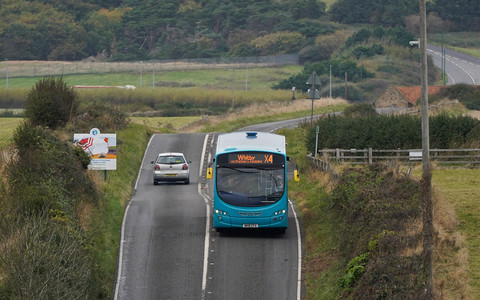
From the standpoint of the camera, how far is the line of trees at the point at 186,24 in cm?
17562

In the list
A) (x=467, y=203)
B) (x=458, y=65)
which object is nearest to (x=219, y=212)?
(x=467, y=203)

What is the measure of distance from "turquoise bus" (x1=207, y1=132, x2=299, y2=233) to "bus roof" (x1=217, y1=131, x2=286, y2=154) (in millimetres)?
151

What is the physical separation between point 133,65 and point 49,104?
374ft

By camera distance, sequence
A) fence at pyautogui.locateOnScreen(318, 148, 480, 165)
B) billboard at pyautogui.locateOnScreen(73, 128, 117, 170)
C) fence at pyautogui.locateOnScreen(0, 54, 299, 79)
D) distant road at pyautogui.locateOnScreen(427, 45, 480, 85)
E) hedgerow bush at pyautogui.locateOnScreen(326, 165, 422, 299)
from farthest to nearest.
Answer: fence at pyautogui.locateOnScreen(0, 54, 299, 79) < distant road at pyautogui.locateOnScreen(427, 45, 480, 85) < fence at pyautogui.locateOnScreen(318, 148, 480, 165) < billboard at pyautogui.locateOnScreen(73, 128, 117, 170) < hedgerow bush at pyautogui.locateOnScreen(326, 165, 422, 299)

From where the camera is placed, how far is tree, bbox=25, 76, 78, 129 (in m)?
47.8

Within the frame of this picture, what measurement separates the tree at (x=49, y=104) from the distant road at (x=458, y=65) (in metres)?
88.7

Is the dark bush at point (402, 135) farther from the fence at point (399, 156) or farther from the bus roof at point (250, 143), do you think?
the bus roof at point (250, 143)

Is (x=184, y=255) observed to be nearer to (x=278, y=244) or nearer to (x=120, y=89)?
(x=278, y=244)

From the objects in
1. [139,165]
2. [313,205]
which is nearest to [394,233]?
[313,205]

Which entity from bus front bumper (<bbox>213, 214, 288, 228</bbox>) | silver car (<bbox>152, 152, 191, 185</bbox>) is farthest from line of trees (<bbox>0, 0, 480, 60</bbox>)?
bus front bumper (<bbox>213, 214, 288, 228</bbox>)

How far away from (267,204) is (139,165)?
19.5 m

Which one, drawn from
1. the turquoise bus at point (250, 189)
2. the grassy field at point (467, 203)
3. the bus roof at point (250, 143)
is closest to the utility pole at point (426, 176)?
the grassy field at point (467, 203)

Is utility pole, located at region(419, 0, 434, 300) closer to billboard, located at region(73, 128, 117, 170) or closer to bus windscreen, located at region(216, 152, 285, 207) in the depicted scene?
bus windscreen, located at region(216, 152, 285, 207)

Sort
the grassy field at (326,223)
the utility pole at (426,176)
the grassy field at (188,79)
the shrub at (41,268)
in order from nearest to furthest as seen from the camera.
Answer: the shrub at (41,268), the utility pole at (426,176), the grassy field at (326,223), the grassy field at (188,79)
